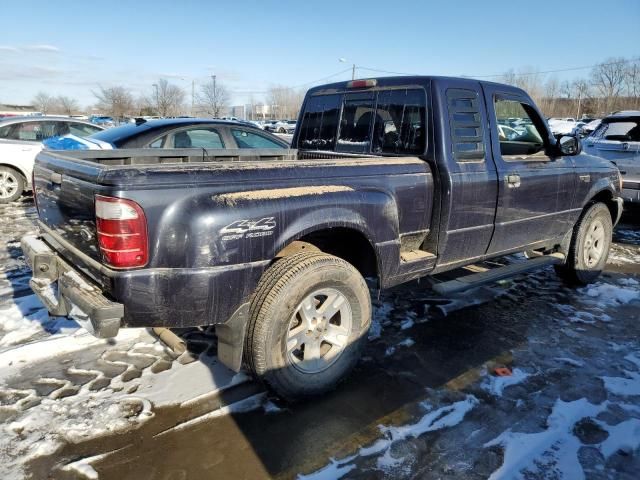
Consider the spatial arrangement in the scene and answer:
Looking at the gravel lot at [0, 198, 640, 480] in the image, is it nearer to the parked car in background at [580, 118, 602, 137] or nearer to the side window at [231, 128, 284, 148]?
the side window at [231, 128, 284, 148]

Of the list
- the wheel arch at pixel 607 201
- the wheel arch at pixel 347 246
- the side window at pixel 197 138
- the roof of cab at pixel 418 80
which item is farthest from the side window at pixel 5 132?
the wheel arch at pixel 607 201

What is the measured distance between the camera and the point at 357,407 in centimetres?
316

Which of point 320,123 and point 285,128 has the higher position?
point 320,123

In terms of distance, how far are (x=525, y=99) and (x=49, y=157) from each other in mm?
4035

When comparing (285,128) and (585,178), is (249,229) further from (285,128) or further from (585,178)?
(285,128)

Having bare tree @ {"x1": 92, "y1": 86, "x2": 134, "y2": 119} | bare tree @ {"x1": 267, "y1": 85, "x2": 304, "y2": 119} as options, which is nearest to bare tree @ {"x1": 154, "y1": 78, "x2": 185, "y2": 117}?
bare tree @ {"x1": 92, "y1": 86, "x2": 134, "y2": 119}

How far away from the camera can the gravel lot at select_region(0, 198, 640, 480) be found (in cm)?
263

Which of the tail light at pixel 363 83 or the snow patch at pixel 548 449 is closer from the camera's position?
the snow patch at pixel 548 449

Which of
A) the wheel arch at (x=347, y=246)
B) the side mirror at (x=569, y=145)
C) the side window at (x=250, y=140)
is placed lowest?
the wheel arch at (x=347, y=246)

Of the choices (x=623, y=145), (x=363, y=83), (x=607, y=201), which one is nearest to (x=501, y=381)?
(x=363, y=83)

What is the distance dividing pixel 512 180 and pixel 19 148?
9068 mm

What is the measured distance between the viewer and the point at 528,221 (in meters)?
4.54

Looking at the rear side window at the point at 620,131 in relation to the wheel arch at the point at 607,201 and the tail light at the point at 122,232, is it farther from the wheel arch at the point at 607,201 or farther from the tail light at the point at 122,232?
the tail light at the point at 122,232

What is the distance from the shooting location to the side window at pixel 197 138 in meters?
7.37
